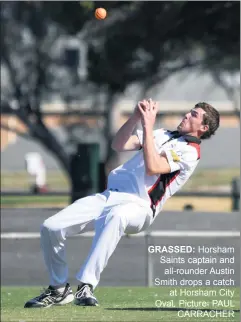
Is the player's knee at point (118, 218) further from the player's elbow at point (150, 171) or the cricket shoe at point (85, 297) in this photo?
the cricket shoe at point (85, 297)

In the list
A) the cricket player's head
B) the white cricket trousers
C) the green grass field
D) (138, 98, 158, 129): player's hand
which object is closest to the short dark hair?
the cricket player's head

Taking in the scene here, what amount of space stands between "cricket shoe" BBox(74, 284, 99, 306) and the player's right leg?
21cm

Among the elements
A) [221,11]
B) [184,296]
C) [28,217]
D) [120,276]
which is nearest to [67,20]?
[221,11]

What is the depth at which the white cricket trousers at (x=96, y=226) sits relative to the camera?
7.80 m

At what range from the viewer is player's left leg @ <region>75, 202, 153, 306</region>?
7781mm

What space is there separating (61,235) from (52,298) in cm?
49

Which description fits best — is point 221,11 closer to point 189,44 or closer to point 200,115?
point 189,44

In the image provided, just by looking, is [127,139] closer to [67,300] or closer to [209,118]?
[209,118]

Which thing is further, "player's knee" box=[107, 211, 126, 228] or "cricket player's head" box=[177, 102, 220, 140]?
"cricket player's head" box=[177, 102, 220, 140]

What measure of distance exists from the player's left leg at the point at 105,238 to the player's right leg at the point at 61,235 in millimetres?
135

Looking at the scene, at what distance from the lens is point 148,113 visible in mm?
7730

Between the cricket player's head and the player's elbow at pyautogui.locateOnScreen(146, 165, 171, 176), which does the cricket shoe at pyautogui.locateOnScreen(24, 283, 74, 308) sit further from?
the cricket player's head

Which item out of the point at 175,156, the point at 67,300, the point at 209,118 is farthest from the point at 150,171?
the point at 67,300

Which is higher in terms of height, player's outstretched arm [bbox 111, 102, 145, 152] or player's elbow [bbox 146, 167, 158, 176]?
player's outstretched arm [bbox 111, 102, 145, 152]
